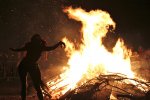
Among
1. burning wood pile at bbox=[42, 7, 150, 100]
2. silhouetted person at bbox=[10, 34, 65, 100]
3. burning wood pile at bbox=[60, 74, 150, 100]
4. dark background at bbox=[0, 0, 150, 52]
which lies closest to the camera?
silhouetted person at bbox=[10, 34, 65, 100]

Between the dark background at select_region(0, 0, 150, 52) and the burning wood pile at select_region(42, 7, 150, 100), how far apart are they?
8.84 meters

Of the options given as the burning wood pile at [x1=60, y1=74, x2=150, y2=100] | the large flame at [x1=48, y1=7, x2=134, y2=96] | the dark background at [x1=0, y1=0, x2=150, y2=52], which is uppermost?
the dark background at [x1=0, y1=0, x2=150, y2=52]

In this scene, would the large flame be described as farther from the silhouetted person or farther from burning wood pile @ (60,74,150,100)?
the silhouetted person

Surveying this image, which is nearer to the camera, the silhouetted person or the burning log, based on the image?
the silhouetted person

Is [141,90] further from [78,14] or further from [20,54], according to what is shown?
[20,54]

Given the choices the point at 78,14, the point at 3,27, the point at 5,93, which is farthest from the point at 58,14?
the point at 5,93

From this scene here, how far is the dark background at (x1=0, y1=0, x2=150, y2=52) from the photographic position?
25.2 m

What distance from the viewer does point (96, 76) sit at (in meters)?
12.4

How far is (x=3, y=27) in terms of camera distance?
25.6 metres

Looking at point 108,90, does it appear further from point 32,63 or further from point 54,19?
point 54,19

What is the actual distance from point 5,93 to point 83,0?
14922 mm

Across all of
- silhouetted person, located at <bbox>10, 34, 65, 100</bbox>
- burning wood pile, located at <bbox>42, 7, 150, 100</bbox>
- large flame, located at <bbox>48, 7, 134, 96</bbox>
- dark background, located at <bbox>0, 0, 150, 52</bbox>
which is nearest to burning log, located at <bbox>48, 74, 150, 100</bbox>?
burning wood pile, located at <bbox>42, 7, 150, 100</bbox>

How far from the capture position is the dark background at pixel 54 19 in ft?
82.7

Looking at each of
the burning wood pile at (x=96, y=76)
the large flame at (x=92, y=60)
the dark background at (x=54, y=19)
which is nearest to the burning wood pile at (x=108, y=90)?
the burning wood pile at (x=96, y=76)
